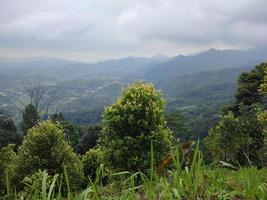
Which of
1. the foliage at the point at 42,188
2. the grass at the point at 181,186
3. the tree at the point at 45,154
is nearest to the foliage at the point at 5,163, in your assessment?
the tree at the point at 45,154

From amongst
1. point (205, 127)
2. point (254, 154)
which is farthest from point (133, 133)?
point (205, 127)

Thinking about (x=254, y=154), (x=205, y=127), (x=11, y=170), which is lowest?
(x=205, y=127)

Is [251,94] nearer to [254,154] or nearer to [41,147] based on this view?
[254,154]

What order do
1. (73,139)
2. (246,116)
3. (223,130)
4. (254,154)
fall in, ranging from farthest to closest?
(73,139) < (246,116) < (254,154) < (223,130)

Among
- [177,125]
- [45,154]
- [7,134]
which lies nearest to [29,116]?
[7,134]

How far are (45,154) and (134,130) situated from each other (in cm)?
617

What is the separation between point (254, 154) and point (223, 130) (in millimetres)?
4548

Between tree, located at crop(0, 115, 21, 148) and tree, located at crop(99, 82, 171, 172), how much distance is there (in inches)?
1447

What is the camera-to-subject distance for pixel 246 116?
39.2m

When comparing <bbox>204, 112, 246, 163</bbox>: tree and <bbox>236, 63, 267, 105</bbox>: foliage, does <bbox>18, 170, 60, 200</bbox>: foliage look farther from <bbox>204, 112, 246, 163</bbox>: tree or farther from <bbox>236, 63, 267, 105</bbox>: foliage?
<bbox>236, 63, 267, 105</bbox>: foliage

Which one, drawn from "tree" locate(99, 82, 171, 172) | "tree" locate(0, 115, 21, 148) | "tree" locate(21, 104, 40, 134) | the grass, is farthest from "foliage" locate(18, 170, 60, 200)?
"tree" locate(21, 104, 40, 134)

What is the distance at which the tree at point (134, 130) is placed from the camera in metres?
23.0

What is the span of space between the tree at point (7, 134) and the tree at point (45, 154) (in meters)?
32.4

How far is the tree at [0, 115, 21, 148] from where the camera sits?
58.0m
